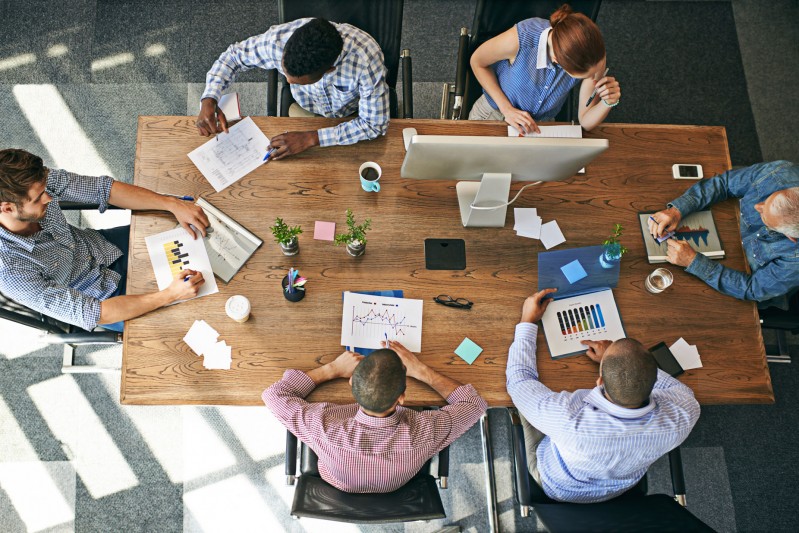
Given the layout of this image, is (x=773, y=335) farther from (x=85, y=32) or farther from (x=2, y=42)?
(x=2, y=42)

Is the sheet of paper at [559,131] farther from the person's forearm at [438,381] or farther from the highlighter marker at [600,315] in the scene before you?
the person's forearm at [438,381]

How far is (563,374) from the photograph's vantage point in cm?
196

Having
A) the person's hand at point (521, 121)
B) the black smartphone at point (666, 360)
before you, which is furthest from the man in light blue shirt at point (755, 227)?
the person's hand at point (521, 121)

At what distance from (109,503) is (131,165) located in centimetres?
171

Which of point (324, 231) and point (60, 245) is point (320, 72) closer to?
point (324, 231)

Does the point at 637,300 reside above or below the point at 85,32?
below

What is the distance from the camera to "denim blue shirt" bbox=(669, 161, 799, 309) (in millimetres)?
1980

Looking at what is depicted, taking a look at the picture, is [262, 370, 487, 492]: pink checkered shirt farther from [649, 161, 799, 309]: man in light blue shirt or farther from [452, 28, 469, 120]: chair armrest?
[452, 28, 469, 120]: chair armrest

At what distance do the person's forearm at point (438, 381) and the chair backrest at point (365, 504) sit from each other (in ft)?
1.12

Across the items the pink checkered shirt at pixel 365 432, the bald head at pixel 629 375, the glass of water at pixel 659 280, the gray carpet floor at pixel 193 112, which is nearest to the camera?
the bald head at pixel 629 375

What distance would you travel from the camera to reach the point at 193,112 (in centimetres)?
310

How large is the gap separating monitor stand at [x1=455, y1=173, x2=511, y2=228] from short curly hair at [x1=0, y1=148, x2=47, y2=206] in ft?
4.77

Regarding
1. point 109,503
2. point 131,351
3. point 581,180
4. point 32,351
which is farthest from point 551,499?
point 32,351

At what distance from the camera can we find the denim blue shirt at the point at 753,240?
6.50ft
